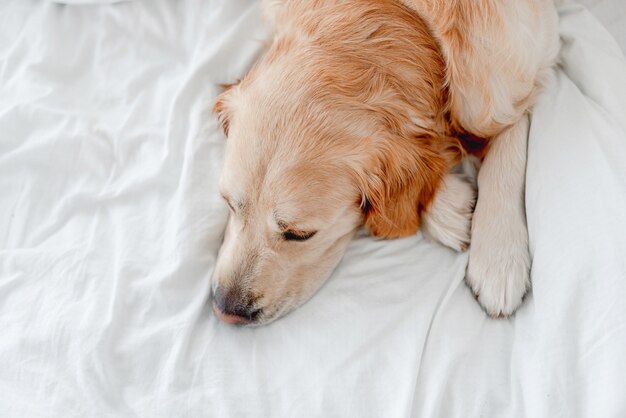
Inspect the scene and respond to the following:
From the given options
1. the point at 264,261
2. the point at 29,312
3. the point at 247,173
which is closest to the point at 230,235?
the point at 264,261

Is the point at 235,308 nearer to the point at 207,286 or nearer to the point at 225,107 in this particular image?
the point at 207,286

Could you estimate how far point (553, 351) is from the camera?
4.50 feet

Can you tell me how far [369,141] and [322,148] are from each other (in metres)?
0.13

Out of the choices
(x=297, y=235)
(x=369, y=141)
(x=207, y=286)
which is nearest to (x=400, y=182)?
(x=369, y=141)

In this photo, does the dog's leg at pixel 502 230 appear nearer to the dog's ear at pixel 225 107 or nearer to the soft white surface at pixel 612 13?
the soft white surface at pixel 612 13

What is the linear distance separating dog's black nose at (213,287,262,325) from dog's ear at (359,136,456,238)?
39cm

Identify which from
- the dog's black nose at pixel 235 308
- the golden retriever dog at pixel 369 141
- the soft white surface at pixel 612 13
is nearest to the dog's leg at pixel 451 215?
the golden retriever dog at pixel 369 141

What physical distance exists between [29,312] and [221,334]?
0.50m

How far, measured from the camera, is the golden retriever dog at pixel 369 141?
1.43 m

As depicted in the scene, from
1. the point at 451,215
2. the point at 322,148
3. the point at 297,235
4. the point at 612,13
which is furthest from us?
the point at 612,13

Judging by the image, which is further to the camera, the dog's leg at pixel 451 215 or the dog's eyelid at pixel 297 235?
the dog's leg at pixel 451 215

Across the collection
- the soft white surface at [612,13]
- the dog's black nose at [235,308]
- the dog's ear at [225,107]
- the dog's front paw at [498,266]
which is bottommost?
the dog's black nose at [235,308]

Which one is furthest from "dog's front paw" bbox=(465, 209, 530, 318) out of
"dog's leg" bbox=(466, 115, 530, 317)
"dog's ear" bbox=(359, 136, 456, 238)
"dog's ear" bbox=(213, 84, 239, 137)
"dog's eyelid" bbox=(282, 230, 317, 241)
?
"dog's ear" bbox=(213, 84, 239, 137)

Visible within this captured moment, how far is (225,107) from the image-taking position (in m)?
1.66
